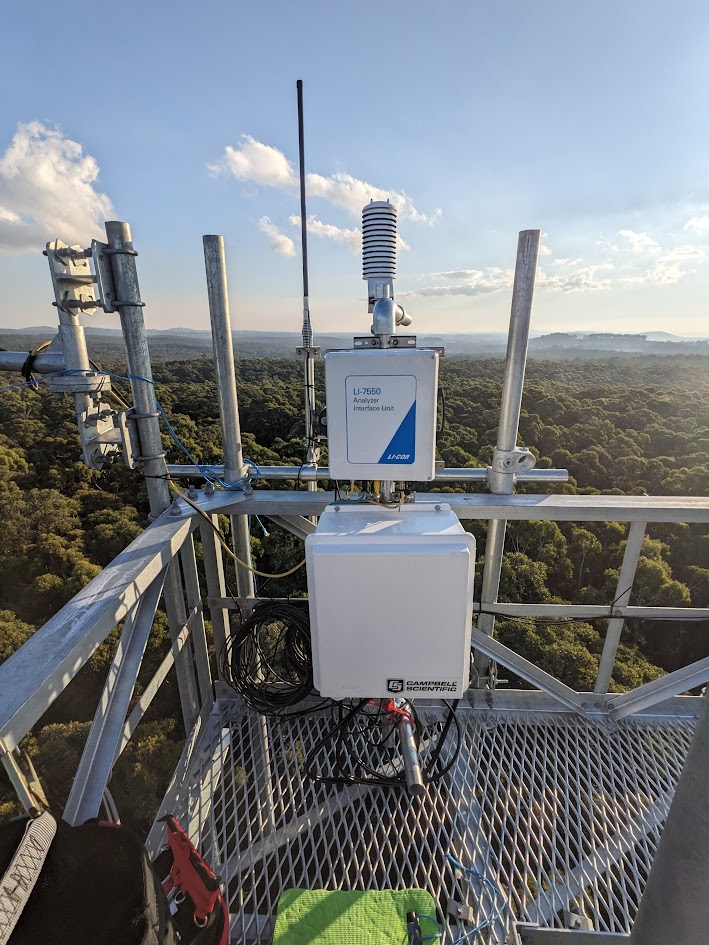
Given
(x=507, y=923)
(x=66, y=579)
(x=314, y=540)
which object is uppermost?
(x=314, y=540)

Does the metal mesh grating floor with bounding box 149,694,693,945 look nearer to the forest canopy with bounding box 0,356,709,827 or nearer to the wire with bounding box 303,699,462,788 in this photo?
the wire with bounding box 303,699,462,788

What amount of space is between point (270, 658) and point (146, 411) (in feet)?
3.83

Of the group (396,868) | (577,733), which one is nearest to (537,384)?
(577,733)

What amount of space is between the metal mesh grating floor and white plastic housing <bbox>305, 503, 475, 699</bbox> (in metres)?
0.67

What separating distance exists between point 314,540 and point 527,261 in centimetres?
121

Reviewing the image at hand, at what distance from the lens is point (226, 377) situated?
1.94 m

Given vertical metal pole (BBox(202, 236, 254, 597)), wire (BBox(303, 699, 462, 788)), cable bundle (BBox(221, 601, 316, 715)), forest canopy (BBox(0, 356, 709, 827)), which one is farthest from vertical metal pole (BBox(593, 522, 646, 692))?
forest canopy (BBox(0, 356, 709, 827))

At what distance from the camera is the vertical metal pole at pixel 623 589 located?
2035 mm

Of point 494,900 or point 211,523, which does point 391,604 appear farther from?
point 494,900

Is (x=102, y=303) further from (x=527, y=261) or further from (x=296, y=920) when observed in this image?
(x=296, y=920)

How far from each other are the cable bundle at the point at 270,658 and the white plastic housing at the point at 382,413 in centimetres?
73

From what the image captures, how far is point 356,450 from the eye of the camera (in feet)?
5.41

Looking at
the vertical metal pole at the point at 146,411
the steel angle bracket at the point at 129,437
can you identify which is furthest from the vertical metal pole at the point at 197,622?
the steel angle bracket at the point at 129,437

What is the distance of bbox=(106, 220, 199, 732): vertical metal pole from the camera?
163 cm
